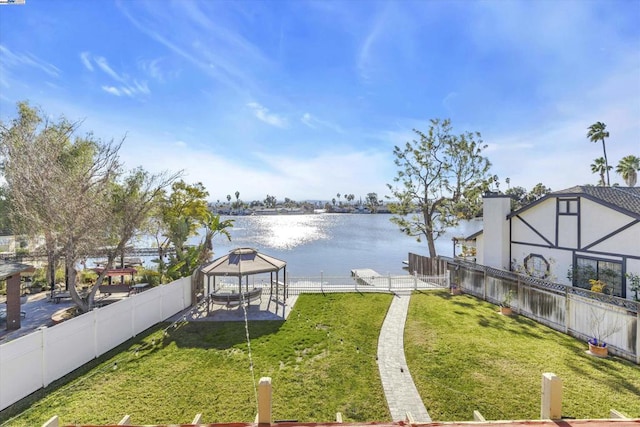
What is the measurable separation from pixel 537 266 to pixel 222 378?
15413mm

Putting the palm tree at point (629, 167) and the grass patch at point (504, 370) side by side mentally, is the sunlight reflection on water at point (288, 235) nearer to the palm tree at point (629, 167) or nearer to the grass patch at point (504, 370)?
the grass patch at point (504, 370)

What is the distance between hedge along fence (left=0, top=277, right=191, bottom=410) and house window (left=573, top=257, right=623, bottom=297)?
17.7m

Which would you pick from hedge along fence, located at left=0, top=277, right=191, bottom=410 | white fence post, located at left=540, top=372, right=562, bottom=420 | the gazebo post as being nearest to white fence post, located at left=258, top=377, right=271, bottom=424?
white fence post, located at left=540, top=372, right=562, bottom=420

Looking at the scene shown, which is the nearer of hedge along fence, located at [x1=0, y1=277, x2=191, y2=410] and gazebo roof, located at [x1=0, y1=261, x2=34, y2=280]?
hedge along fence, located at [x1=0, y1=277, x2=191, y2=410]

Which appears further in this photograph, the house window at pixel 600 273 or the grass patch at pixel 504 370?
the house window at pixel 600 273

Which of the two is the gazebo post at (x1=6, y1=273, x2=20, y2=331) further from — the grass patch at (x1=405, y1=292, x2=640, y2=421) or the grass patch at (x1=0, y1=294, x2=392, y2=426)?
the grass patch at (x1=405, y1=292, x2=640, y2=421)

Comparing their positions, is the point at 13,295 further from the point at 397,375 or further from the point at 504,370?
the point at 504,370

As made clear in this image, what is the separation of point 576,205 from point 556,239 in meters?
1.78

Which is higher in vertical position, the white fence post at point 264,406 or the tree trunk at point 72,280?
the white fence post at point 264,406

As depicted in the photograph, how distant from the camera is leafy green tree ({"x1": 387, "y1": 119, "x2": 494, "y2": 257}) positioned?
2097 centimetres

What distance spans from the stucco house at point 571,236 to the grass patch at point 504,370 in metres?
4.19

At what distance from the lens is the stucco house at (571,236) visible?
1155 cm

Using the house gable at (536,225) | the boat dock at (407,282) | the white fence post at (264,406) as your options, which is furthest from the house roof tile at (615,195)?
the white fence post at (264,406)

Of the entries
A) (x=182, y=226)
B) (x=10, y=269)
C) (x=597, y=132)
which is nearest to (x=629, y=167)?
(x=597, y=132)
